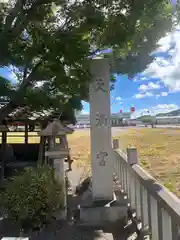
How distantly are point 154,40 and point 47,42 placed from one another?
294 cm

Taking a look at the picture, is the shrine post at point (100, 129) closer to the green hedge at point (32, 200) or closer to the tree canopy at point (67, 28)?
the tree canopy at point (67, 28)

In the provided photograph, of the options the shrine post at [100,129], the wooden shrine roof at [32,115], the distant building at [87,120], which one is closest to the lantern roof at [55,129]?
the shrine post at [100,129]

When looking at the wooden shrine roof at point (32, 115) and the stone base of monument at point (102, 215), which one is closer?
the stone base of monument at point (102, 215)

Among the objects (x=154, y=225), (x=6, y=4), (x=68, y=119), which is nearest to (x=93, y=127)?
(x=154, y=225)

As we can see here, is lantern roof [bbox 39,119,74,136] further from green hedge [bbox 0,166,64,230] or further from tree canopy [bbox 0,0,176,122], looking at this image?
green hedge [bbox 0,166,64,230]

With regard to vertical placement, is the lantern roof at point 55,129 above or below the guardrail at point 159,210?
above

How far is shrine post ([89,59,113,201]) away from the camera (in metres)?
5.02

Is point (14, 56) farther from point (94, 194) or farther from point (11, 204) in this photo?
point (94, 194)

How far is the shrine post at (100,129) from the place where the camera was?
197 inches

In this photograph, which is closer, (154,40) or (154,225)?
(154,225)

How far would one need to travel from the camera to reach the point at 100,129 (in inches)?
198

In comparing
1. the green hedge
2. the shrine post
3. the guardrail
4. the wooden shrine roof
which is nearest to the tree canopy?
the shrine post

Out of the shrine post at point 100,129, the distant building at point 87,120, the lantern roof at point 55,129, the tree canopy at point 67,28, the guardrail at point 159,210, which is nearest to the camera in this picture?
the guardrail at point 159,210

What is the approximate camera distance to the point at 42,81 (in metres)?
5.79
